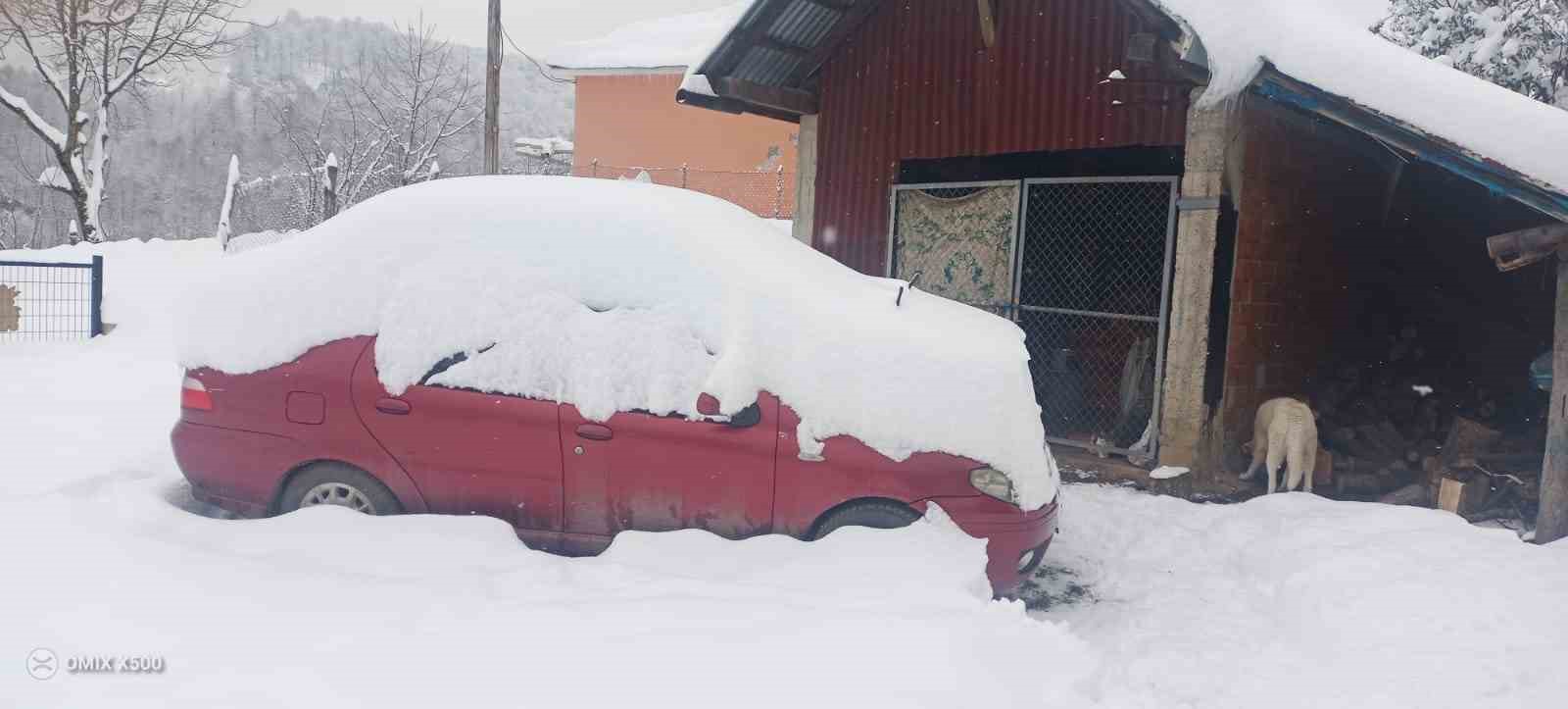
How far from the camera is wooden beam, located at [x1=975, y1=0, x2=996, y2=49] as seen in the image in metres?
7.70

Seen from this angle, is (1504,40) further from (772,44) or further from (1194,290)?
(772,44)

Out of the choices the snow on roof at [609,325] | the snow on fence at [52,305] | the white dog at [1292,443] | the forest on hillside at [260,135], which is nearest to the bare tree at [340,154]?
the forest on hillside at [260,135]

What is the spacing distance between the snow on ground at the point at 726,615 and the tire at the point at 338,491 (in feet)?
0.74

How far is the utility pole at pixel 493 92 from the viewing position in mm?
14852

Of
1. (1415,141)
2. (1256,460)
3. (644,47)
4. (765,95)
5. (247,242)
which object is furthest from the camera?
(644,47)

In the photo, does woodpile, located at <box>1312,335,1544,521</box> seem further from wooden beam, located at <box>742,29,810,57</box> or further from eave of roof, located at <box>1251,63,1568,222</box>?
wooden beam, located at <box>742,29,810,57</box>

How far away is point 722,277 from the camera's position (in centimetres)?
429

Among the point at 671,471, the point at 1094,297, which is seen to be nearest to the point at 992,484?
the point at 671,471

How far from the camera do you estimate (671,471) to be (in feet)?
13.5

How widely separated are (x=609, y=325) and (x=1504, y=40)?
15001mm

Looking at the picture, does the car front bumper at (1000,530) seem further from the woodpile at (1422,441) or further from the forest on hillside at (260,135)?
the forest on hillside at (260,135)

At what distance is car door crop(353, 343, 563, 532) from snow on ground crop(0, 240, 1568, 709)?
0.64 feet

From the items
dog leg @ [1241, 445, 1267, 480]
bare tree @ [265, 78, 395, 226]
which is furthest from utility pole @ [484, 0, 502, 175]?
dog leg @ [1241, 445, 1267, 480]

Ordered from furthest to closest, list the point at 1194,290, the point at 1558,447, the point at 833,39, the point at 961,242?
the point at 833,39
the point at 961,242
the point at 1194,290
the point at 1558,447
